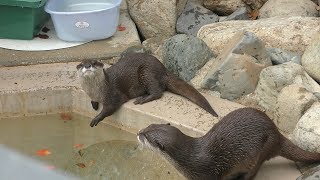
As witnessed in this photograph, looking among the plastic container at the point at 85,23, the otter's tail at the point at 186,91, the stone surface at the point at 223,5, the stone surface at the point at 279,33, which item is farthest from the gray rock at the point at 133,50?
the stone surface at the point at 223,5

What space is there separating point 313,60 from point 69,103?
153 cm

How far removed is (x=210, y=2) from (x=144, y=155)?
1976mm

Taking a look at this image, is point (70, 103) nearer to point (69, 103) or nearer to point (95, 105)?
point (69, 103)

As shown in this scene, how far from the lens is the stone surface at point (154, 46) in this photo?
3911 mm

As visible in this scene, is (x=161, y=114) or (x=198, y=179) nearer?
(x=198, y=179)

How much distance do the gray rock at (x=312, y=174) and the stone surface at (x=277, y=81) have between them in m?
0.68

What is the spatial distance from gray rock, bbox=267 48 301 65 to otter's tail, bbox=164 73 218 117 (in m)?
0.63

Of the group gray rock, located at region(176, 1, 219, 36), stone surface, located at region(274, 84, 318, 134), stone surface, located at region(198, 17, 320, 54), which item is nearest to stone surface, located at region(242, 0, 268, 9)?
gray rock, located at region(176, 1, 219, 36)

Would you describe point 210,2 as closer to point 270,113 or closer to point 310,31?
point 310,31

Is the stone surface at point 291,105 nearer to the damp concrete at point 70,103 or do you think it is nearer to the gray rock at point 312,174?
the damp concrete at point 70,103

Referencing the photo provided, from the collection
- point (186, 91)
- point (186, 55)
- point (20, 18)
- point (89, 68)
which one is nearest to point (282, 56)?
point (186, 55)

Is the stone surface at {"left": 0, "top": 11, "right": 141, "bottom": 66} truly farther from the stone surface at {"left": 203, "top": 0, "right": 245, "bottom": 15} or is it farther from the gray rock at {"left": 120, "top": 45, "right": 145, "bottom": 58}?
the stone surface at {"left": 203, "top": 0, "right": 245, "bottom": 15}

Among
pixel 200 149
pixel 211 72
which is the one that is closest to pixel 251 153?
pixel 200 149

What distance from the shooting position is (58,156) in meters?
3.07
